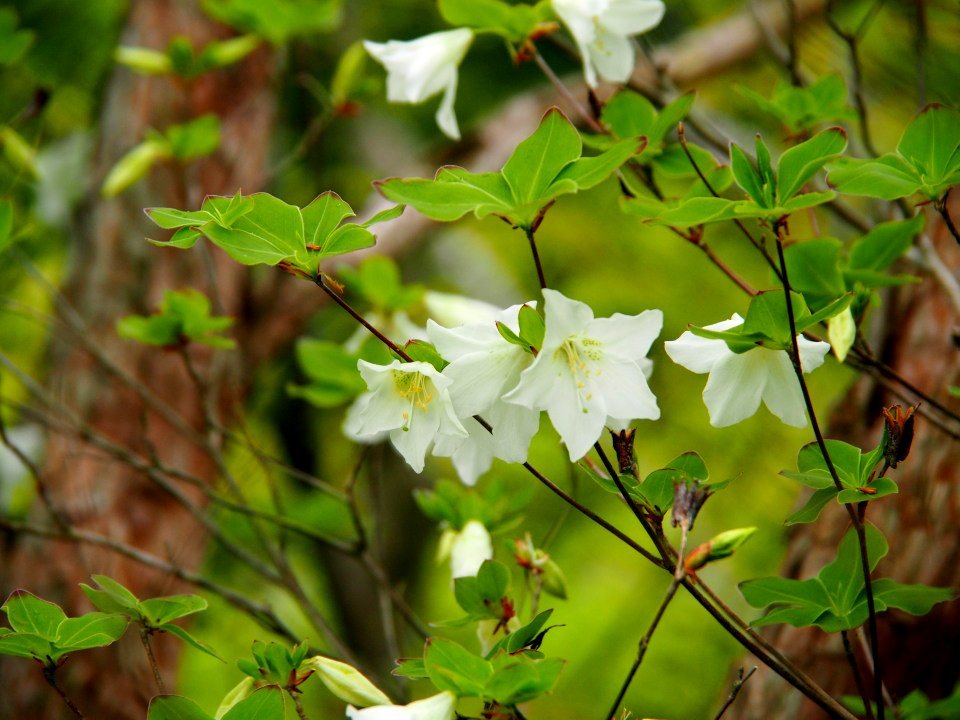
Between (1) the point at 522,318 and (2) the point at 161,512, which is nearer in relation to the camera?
(1) the point at 522,318

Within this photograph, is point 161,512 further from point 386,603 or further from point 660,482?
point 660,482

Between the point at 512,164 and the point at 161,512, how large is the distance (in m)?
1.39

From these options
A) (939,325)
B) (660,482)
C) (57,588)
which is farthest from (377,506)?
(939,325)

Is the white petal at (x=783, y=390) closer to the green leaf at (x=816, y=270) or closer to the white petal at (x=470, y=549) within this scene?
the green leaf at (x=816, y=270)

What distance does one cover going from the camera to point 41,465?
1.75 m

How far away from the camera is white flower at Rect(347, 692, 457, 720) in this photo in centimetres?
65

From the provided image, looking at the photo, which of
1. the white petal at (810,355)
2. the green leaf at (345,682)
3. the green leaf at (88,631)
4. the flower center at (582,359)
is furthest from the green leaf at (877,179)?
the green leaf at (88,631)

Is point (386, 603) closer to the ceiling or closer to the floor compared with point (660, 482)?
closer to the floor

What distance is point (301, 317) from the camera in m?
1.96

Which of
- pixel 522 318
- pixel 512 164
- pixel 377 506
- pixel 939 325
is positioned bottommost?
pixel 377 506

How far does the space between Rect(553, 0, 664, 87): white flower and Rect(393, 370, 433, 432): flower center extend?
17.1 inches

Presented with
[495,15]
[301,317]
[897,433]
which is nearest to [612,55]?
[495,15]

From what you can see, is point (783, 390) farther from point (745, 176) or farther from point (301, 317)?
point (301, 317)

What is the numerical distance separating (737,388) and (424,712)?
39cm
